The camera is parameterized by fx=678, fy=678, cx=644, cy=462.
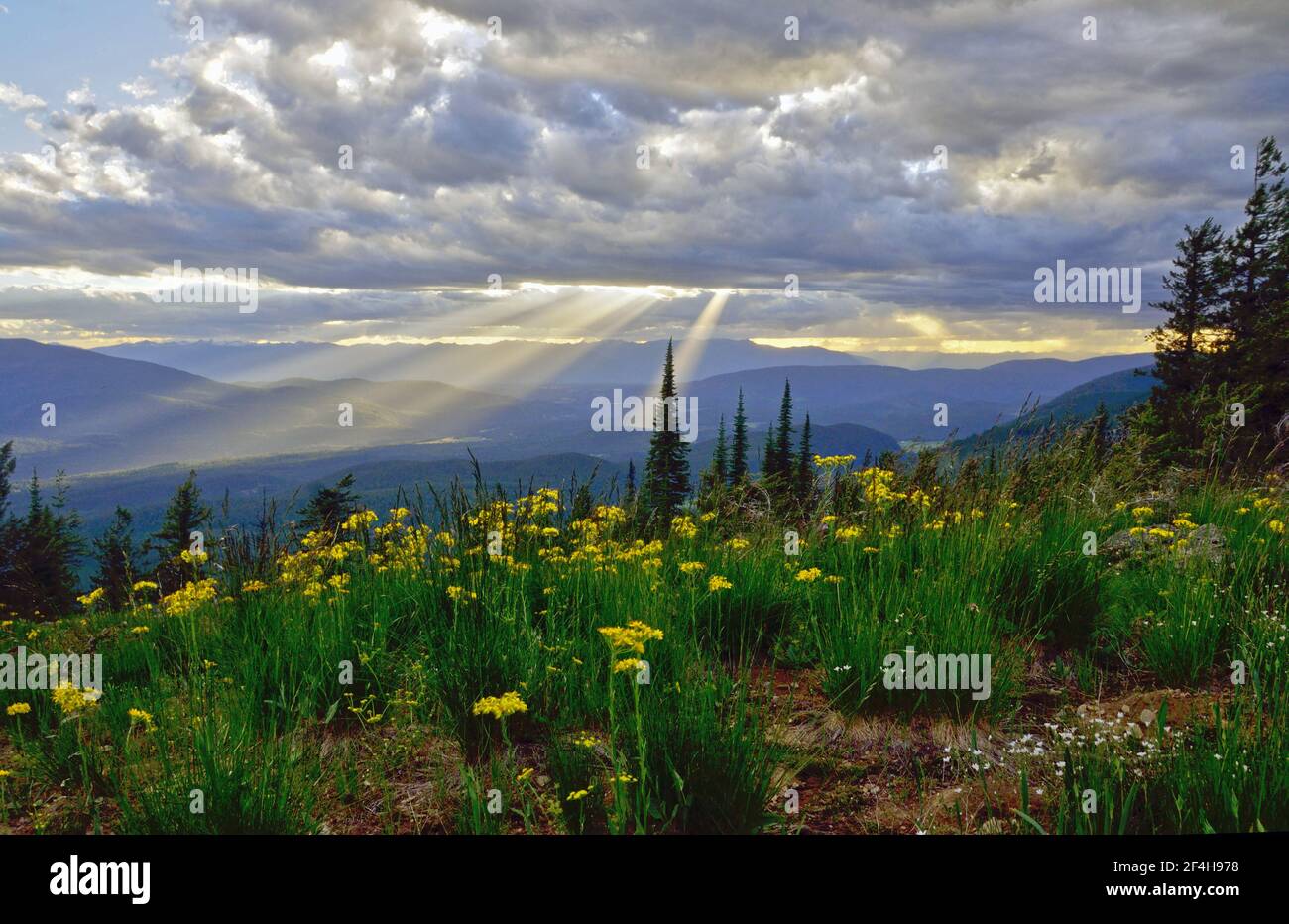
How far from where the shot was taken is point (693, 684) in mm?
3869

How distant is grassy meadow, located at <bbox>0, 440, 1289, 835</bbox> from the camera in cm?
321

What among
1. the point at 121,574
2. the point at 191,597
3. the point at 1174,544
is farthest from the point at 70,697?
the point at 1174,544

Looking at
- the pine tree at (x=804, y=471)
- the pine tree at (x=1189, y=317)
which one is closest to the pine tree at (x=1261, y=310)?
the pine tree at (x=1189, y=317)

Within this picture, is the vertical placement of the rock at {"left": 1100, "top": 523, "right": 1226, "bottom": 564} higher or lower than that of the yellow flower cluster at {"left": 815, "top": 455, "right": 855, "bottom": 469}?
lower

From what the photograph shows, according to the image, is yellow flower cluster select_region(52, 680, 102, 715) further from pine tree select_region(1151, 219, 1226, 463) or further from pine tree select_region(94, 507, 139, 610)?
pine tree select_region(1151, 219, 1226, 463)

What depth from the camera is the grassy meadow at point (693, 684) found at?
3.21 meters

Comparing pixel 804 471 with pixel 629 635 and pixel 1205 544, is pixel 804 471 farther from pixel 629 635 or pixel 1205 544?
pixel 629 635

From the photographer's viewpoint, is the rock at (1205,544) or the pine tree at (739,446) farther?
the pine tree at (739,446)

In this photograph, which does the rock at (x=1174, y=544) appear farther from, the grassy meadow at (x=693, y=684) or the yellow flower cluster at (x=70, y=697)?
the yellow flower cluster at (x=70, y=697)

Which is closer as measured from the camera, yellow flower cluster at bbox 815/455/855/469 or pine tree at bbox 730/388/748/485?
yellow flower cluster at bbox 815/455/855/469

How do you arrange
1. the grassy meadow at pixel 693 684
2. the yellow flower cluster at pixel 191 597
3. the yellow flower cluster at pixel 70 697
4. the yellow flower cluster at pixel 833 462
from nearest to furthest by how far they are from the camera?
the grassy meadow at pixel 693 684
the yellow flower cluster at pixel 70 697
the yellow flower cluster at pixel 191 597
the yellow flower cluster at pixel 833 462

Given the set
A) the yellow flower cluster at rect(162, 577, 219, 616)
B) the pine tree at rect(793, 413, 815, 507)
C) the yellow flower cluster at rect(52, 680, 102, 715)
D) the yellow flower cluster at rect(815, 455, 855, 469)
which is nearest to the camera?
the yellow flower cluster at rect(52, 680, 102, 715)

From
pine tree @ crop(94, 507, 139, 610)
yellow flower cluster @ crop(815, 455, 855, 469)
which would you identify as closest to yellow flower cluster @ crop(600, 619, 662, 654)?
yellow flower cluster @ crop(815, 455, 855, 469)
